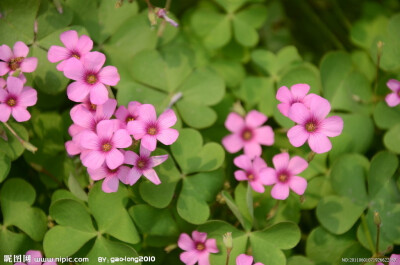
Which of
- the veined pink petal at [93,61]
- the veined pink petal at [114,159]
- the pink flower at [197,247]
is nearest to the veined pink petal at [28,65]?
the veined pink petal at [93,61]

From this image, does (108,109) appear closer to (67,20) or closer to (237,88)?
(67,20)

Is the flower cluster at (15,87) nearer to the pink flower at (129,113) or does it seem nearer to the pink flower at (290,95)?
the pink flower at (129,113)

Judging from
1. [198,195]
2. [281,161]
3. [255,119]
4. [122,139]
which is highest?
[122,139]

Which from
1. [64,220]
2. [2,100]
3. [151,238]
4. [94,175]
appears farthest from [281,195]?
[2,100]

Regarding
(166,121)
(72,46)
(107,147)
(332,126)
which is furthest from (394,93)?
(72,46)

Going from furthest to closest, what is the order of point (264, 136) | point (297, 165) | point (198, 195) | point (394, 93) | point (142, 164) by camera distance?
point (264, 136), point (394, 93), point (198, 195), point (297, 165), point (142, 164)

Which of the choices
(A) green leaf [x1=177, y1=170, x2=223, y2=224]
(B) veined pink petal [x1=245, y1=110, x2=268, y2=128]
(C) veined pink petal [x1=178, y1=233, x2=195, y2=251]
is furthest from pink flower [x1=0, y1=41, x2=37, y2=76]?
(B) veined pink petal [x1=245, y1=110, x2=268, y2=128]

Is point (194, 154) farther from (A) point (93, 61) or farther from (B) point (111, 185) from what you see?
(A) point (93, 61)
